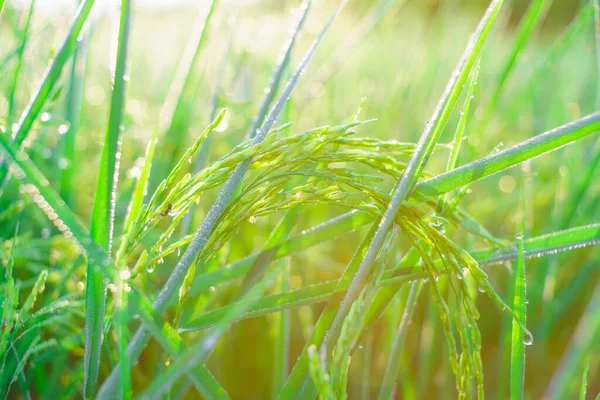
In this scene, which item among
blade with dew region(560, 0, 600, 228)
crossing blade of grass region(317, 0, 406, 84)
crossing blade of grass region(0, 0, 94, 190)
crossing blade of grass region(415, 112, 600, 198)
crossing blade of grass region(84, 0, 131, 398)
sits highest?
crossing blade of grass region(0, 0, 94, 190)

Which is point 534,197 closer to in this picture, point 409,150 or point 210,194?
point 210,194

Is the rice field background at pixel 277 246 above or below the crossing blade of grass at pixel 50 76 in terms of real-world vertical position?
below

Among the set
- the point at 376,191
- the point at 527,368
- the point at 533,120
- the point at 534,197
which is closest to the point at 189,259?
the point at 376,191

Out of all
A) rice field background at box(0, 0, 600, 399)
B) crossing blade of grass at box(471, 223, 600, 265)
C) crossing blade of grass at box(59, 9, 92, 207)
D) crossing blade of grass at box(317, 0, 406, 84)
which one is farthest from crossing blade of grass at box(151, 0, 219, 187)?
crossing blade of grass at box(471, 223, 600, 265)

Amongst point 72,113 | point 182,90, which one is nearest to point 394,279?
point 182,90

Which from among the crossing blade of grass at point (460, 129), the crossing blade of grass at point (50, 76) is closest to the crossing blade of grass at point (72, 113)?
the crossing blade of grass at point (50, 76)

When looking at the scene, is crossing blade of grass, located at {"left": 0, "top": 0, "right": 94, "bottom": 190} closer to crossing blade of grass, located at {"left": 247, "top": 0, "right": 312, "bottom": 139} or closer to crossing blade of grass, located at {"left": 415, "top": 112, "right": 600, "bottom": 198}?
crossing blade of grass, located at {"left": 247, "top": 0, "right": 312, "bottom": 139}

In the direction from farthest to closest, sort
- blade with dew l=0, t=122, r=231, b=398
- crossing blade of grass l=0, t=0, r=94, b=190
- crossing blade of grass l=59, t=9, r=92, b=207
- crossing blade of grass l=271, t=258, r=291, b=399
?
crossing blade of grass l=59, t=9, r=92, b=207, crossing blade of grass l=271, t=258, r=291, b=399, crossing blade of grass l=0, t=0, r=94, b=190, blade with dew l=0, t=122, r=231, b=398

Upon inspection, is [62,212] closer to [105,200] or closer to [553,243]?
[105,200]

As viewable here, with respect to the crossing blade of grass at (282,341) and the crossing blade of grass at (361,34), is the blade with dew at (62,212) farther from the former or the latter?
the crossing blade of grass at (361,34)
